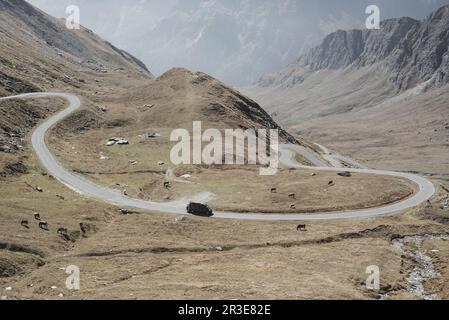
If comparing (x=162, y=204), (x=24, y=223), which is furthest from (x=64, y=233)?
(x=162, y=204)

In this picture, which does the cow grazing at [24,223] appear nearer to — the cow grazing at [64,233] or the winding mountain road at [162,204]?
the cow grazing at [64,233]

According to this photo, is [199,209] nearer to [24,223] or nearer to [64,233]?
[64,233]

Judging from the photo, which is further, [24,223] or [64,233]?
[64,233]

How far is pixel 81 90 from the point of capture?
195125 millimetres

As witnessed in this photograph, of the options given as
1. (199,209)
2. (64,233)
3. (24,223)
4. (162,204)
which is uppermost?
(162,204)

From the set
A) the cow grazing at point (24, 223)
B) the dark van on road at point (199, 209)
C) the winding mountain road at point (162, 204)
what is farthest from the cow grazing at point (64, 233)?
the dark van on road at point (199, 209)

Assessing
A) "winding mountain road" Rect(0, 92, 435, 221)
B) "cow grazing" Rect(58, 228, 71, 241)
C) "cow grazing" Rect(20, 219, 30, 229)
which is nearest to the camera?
"cow grazing" Rect(20, 219, 30, 229)

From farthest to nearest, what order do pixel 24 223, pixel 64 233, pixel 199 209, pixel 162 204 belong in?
pixel 162 204, pixel 199 209, pixel 64 233, pixel 24 223

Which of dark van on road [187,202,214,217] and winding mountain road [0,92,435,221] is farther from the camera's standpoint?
winding mountain road [0,92,435,221]

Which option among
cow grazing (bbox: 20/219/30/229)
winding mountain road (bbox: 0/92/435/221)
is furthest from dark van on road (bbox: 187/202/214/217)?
cow grazing (bbox: 20/219/30/229)

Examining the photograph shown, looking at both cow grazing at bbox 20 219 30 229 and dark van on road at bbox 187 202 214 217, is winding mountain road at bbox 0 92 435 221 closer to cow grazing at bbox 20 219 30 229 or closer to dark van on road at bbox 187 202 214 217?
dark van on road at bbox 187 202 214 217

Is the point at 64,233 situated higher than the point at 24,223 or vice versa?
the point at 24,223
